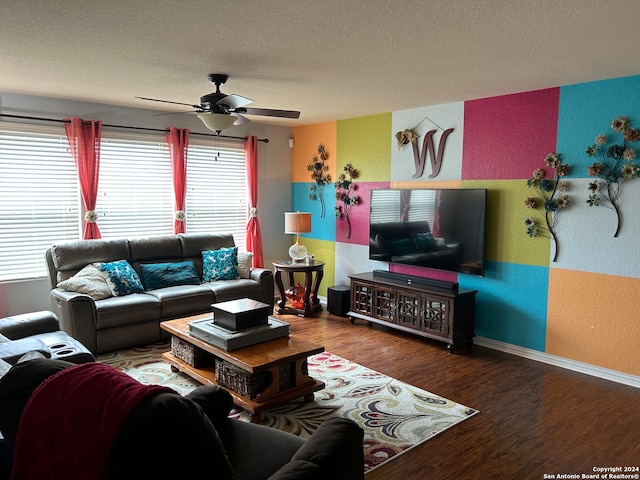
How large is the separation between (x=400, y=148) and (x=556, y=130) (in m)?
1.72

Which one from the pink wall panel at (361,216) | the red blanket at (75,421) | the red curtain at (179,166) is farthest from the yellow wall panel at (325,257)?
the red blanket at (75,421)

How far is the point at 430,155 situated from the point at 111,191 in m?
3.60

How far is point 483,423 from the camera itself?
10.3 ft

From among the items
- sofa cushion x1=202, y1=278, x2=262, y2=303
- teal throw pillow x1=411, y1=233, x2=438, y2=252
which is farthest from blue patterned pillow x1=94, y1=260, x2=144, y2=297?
teal throw pillow x1=411, y1=233, x2=438, y2=252

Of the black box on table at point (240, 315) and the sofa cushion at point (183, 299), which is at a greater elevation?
the black box on table at point (240, 315)

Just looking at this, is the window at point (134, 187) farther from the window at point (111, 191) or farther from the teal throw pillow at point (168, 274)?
the teal throw pillow at point (168, 274)

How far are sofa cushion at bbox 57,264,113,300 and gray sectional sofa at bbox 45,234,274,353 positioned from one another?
0.10 ft

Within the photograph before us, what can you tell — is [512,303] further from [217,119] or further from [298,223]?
[217,119]

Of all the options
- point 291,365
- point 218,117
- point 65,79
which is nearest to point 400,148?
point 218,117

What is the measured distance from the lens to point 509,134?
4453mm

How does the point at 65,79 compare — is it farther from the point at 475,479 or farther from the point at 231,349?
the point at 475,479

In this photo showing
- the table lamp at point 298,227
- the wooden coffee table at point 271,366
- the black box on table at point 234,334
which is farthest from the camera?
the table lamp at point 298,227

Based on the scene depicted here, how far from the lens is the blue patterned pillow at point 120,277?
15.4 feet

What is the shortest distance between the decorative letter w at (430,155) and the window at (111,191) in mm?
2486
